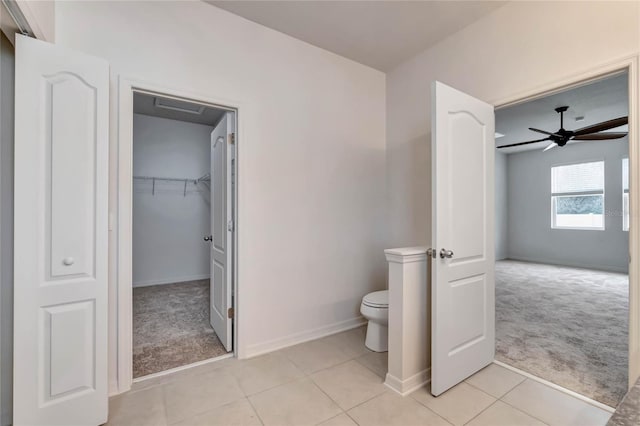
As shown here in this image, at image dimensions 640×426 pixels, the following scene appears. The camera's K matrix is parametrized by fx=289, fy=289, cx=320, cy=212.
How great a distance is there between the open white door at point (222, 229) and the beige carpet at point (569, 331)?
2.34 metres

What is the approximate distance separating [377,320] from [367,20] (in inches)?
99.6

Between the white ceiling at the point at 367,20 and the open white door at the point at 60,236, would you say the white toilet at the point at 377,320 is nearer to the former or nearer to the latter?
the open white door at the point at 60,236

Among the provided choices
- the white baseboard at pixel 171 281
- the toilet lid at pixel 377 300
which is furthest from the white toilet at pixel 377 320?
the white baseboard at pixel 171 281

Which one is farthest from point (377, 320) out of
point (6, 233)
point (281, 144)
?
point (6, 233)

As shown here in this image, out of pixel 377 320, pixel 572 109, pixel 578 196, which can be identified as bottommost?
pixel 377 320

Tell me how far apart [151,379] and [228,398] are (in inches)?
26.1

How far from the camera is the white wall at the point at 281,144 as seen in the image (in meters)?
2.04

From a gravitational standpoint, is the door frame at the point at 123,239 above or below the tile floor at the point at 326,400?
above

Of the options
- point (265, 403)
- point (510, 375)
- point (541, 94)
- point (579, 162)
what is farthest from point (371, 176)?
point (579, 162)

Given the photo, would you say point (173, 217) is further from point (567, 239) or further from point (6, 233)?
point (567, 239)

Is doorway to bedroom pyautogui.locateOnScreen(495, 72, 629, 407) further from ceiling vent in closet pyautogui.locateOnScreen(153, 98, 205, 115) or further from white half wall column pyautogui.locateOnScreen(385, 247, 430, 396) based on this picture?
ceiling vent in closet pyautogui.locateOnScreen(153, 98, 205, 115)

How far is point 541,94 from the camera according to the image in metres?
2.08

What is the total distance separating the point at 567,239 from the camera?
255 inches

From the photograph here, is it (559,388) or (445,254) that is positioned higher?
(445,254)
